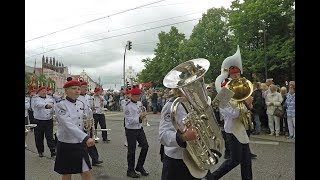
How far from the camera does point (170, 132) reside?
3.72 metres

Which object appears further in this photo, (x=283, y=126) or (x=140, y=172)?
(x=283, y=126)

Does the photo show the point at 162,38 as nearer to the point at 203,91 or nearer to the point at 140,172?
the point at 140,172

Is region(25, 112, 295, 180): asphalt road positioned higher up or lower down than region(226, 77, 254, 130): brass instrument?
lower down

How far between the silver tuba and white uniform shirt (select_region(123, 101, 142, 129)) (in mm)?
3780

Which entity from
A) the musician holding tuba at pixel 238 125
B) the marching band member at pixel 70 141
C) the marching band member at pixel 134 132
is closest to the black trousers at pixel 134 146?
the marching band member at pixel 134 132

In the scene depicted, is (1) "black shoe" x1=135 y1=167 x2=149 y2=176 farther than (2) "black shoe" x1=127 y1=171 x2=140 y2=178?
Yes

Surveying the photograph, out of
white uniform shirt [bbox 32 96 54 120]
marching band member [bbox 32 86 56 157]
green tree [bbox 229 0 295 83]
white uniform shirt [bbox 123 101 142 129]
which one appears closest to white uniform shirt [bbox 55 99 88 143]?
white uniform shirt [bbox 123 101 142 129]

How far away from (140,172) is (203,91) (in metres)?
3.95

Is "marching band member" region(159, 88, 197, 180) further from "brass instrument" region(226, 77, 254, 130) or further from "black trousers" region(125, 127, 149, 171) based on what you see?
"black trousers" region(125, 127, 149, 171)

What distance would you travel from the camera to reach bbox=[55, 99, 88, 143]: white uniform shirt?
4.87m

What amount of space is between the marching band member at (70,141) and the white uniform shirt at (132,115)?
2.28 m
